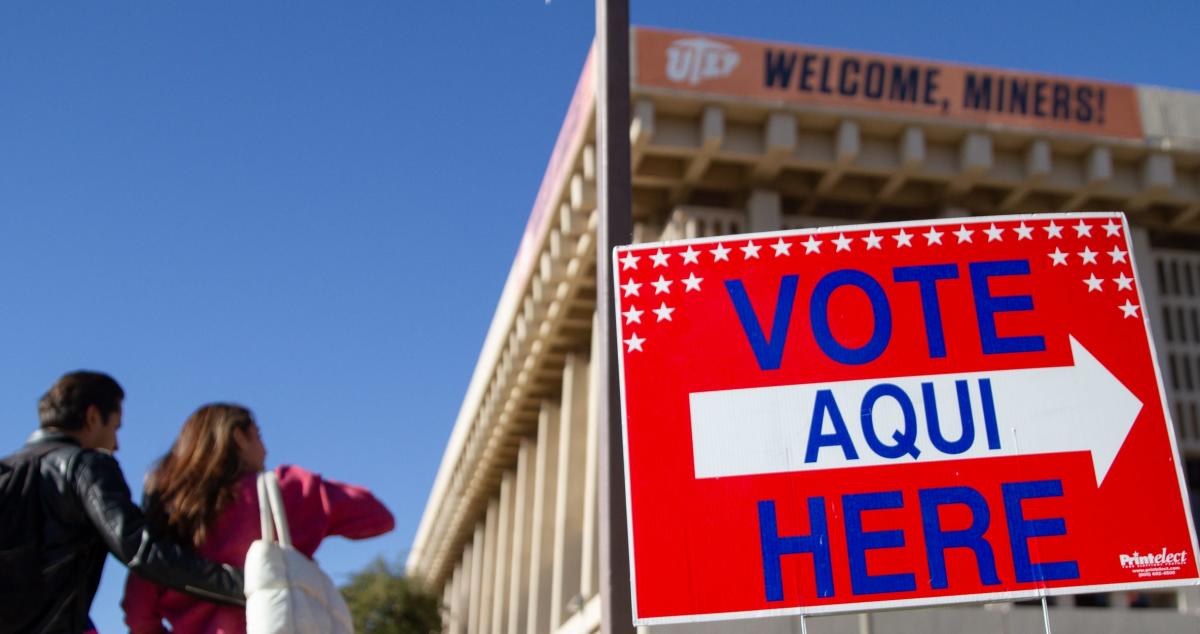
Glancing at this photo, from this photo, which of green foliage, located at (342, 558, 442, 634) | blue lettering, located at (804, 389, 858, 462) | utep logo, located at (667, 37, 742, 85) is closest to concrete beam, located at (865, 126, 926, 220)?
utep logo, located at (667, 37, 742, 85)

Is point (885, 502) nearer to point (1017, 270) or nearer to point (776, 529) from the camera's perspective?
point (776, 529)

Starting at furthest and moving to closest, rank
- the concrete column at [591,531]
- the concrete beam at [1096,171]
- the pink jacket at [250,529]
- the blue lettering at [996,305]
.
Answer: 1. the concrete column at [591,531]
2. the concrete beam at [1096,171]
3. the blue lettering at [996,305]
4. the pink jacket at [250,529]

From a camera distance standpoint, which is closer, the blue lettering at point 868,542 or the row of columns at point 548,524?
the blue lettering at point 868,542

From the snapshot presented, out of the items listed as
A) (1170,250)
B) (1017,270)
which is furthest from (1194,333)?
(1017,270)

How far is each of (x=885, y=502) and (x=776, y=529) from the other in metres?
0.46

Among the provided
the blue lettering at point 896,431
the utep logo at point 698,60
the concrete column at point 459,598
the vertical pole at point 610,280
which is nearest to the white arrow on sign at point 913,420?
the blue lettering at point 896,431

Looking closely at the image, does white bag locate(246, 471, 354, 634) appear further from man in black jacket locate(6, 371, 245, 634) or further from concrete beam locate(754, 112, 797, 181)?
concrete beam locate(754, 112, 797, 181)

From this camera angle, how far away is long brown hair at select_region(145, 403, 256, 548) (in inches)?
143

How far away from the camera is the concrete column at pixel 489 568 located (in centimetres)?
4084

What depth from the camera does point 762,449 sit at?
5105mm

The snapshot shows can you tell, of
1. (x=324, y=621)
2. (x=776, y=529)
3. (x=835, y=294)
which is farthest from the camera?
(x=835, y=294)

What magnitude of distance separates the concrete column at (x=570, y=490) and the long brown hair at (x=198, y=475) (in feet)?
70.8

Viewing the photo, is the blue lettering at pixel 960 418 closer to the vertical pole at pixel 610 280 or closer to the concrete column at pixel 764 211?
the vertical pole at pixel 610 280

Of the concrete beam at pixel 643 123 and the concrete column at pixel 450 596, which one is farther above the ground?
the concrete beam at pixel 643 123
